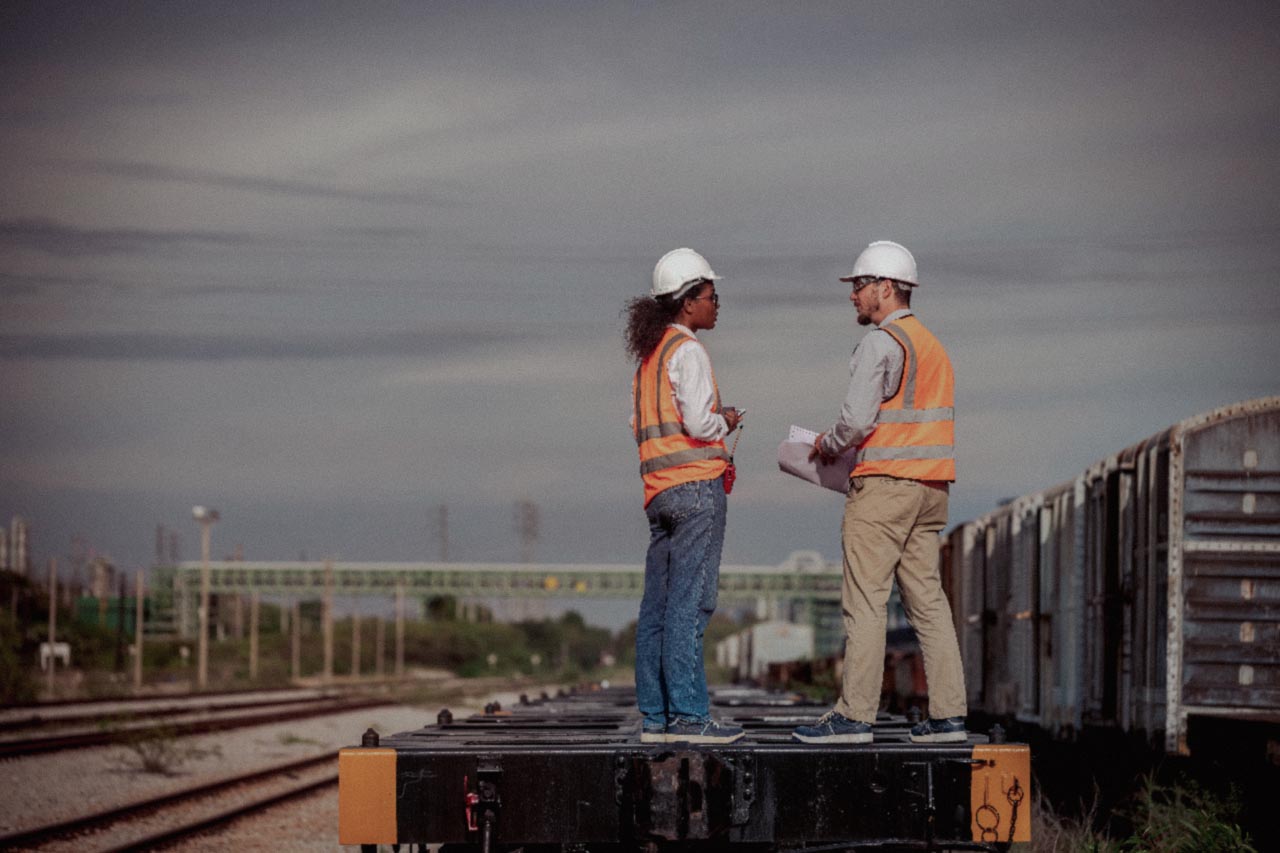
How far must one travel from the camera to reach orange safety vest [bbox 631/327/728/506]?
6.64 meters

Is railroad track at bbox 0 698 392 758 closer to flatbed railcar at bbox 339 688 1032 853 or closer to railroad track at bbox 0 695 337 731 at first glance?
railroad track at bbox 0 695 337 731

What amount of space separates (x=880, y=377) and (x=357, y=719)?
1167 inches

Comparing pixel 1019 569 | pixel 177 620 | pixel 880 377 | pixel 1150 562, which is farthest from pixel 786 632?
pixel 177 620

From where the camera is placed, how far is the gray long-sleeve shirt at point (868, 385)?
6.68 meters

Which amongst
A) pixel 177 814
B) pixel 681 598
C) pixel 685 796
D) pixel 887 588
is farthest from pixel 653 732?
pixel 177 814

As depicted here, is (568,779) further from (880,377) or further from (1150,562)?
(1150,562)

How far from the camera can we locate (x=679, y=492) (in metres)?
6.63

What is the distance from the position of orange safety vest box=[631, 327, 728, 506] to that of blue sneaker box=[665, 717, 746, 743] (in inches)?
35.6

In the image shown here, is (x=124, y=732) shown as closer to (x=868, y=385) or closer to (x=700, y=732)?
(x=700, y=732)

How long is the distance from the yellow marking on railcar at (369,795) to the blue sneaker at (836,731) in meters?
1.55

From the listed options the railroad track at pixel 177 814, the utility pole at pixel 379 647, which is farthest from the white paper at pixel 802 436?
the utility pole at pixel 379 647

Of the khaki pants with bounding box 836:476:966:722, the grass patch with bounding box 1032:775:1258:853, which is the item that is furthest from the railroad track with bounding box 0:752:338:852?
the khaki pants with bounding box 836:476:966:722

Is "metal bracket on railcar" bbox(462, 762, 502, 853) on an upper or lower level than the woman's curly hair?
lower

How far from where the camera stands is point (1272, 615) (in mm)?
11984
